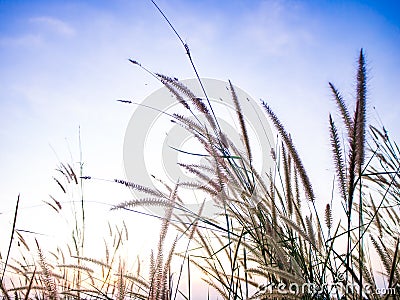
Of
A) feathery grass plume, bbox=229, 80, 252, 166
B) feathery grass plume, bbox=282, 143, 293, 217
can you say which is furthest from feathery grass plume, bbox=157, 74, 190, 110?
feathery grass plume, bbox=282, 143, 293, 217

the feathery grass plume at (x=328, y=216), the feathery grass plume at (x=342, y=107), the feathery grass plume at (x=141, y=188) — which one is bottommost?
the feathery grass plume at (x=328, y=216)

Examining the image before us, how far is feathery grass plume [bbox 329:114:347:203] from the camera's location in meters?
1.32

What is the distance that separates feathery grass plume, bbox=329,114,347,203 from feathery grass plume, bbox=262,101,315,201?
0.54 ft

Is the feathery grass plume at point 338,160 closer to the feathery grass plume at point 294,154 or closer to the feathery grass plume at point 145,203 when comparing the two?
the feathery grass plume at point 294,154

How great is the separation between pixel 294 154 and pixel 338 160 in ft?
0.67

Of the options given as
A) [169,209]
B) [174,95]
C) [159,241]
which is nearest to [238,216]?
[169,209]

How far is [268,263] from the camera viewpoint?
1581 mm

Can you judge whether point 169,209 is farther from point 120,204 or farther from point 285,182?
point 285,182

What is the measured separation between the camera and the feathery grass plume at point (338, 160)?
1.32 m

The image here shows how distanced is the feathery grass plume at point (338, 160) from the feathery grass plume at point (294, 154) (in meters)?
0.16

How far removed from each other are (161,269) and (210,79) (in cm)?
97

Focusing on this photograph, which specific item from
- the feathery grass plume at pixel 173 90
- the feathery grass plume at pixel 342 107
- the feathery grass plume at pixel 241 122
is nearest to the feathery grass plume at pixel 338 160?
the feathery grass plume at pixel 342 107

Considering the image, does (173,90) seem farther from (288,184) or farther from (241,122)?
(288,184)

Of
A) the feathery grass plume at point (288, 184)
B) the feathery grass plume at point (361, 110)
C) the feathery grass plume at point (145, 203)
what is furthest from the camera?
the feathery grass plume at point (288, 184)
